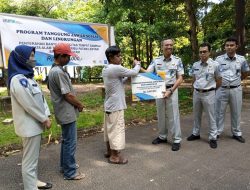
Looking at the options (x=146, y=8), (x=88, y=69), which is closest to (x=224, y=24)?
(x=146, y=8)

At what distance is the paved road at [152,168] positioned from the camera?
170 inches

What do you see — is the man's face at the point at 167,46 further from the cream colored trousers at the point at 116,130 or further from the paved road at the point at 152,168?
the paved road at the point at 152,168

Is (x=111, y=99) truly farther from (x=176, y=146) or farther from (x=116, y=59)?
(x=176, y=146)

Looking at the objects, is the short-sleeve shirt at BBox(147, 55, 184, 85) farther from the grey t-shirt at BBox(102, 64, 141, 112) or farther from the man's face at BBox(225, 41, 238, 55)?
the man's face at BBox(225, 41, 238, 55)

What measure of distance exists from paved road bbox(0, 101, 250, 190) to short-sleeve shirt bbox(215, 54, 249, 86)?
3.81 ft

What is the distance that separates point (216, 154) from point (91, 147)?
7.28 ft

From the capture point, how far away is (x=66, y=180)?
177 inches

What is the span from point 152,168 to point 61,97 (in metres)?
1.75

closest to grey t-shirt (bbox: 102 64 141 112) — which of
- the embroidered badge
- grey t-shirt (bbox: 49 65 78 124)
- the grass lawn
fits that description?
grey t-shirt (bbox: 49 65 78 124)

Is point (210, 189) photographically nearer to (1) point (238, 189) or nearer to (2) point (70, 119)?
(1) point (238, 189)

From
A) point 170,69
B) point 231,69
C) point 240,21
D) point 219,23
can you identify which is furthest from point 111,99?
point 219,23

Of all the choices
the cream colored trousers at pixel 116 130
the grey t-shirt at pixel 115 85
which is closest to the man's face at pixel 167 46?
the grey t-shirt at pixel 115 85

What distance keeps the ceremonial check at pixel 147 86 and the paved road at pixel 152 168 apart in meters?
0.99

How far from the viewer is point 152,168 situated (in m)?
4.92
